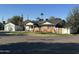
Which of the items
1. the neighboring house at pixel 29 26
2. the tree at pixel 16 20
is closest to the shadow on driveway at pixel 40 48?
the neighboring house at pixel 29 26

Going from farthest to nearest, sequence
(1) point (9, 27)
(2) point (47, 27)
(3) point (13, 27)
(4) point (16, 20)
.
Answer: (3) point (13, 27)
(2) point (47, 27)
(4) point (16, 20)
(1) point (9, 27)

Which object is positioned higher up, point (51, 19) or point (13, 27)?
point (51, 19)

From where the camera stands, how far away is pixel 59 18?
12.9m

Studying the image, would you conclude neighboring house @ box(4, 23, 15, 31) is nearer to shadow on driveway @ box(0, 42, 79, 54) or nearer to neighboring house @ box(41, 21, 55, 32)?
shadow on driveway @ box(0, 42, 79, 54)

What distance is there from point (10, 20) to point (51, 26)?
238cm

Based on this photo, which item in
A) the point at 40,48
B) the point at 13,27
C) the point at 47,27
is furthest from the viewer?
the point at 13,27

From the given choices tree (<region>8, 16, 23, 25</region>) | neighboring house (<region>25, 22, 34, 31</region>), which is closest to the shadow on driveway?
neighboring house (<region>25, 22, 34, 31</region>)

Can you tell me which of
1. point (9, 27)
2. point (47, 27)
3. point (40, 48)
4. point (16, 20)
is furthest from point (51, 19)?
point (9, 27)

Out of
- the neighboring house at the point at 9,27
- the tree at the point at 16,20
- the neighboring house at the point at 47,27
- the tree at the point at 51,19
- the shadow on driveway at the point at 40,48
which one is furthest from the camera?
the neighboring house at the point at 47,27

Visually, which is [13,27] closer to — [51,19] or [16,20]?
[16,20]

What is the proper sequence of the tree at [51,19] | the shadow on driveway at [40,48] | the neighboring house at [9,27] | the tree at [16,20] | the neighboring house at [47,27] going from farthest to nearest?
the neighboring house at [47,27] → the neighboring house at [9,27] → the tree at [51,19] → the tree at [16,20] → the shadow on driveway at [40,48]

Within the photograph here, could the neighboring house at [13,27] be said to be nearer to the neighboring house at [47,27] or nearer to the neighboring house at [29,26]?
the neighboring house at [29,26]

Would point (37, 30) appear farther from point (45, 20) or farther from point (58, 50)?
point (58, 50)

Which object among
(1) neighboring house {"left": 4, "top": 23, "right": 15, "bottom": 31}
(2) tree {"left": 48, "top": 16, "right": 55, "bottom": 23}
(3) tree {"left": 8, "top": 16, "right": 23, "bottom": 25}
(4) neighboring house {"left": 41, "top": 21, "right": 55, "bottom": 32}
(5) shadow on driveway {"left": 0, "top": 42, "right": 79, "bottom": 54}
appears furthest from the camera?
(4) neighboring house {"left": 41, "top": 21, "right": 55, "bottom": 32}
